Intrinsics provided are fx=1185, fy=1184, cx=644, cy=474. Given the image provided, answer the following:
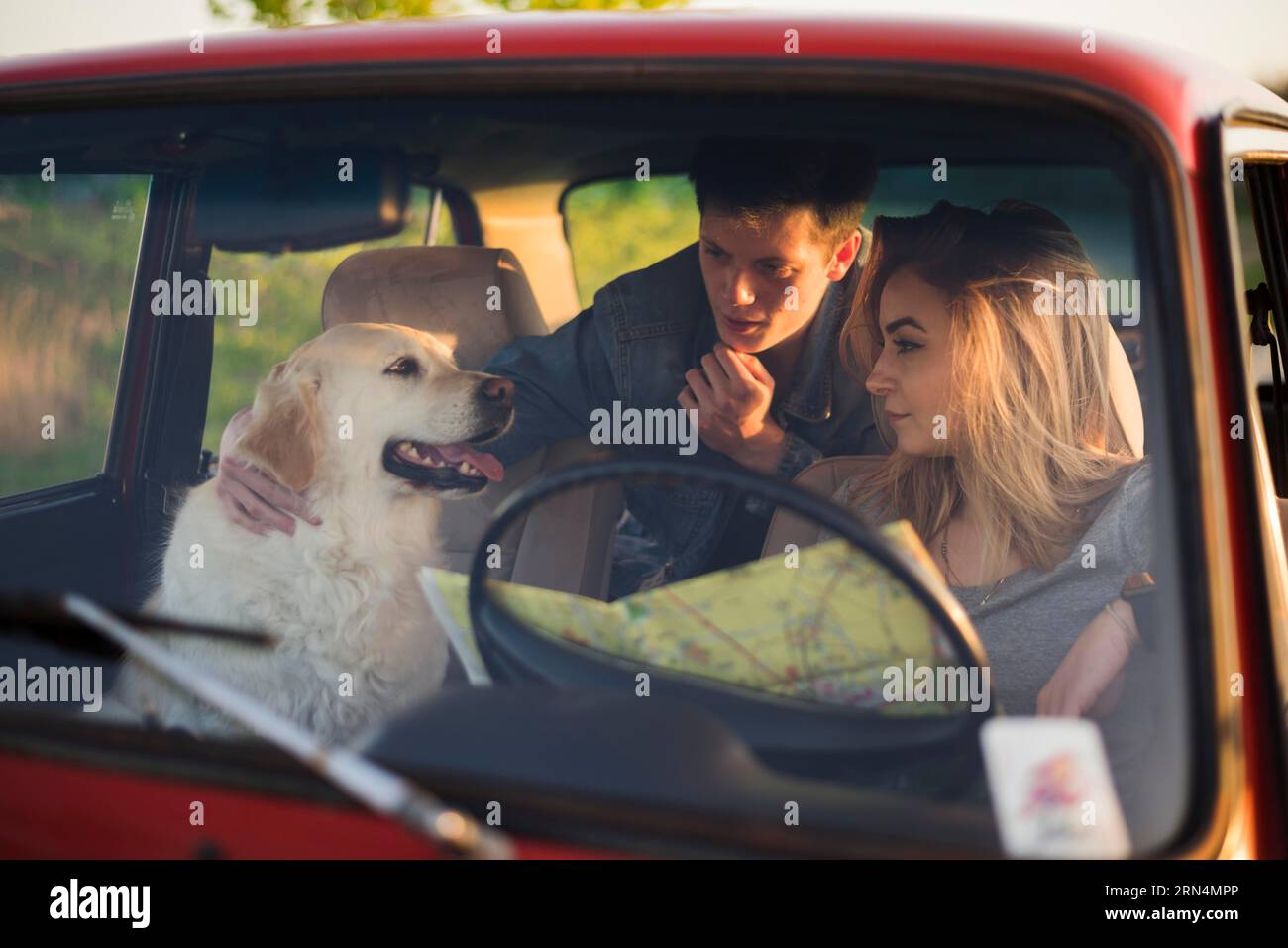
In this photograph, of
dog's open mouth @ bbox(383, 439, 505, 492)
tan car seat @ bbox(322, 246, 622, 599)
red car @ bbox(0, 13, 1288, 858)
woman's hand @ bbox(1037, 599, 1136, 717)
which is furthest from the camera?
dog's open mouth @ bbox(383, 439, 505, 492)

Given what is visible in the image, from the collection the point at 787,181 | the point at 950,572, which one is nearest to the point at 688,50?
the point at 787,181

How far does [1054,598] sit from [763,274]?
2.64 feet

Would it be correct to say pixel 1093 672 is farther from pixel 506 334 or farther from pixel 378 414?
pixel 378 414

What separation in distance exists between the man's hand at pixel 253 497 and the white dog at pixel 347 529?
0.7 inches

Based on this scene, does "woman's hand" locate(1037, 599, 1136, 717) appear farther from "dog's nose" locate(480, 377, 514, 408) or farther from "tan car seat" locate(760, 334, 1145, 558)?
"dog's nose" locate(480, 377, 514, 408)

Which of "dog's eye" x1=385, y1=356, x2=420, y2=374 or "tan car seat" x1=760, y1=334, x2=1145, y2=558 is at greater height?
"dog's eye" x1=385, y1=356, x2=420, y2=374

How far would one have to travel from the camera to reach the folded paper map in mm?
1527

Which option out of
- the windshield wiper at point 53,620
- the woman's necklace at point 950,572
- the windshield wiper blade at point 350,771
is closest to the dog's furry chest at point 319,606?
the windshield wiper at point 53,620

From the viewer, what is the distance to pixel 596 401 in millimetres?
2371

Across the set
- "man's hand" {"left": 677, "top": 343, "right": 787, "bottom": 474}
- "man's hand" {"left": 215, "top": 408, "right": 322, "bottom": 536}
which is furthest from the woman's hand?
"man's hand" {"left": 215, "top": 408, "right": 322, "bottom": 536}

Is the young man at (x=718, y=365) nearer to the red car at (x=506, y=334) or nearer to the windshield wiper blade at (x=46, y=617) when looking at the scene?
the red car at (x=506, y=334)

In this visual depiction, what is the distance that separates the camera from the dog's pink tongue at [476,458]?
2396 mm

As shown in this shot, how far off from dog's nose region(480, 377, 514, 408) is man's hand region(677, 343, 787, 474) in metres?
0.37

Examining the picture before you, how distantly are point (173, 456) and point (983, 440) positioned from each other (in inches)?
63.0
